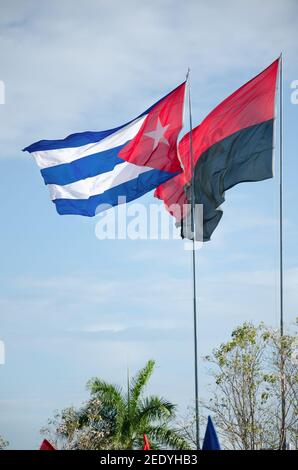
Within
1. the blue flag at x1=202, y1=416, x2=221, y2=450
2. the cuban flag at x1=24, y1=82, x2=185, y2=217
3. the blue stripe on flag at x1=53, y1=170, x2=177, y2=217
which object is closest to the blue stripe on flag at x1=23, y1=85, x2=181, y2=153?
the cuban flag at x1=24, y1=82, x2=185, y2=217

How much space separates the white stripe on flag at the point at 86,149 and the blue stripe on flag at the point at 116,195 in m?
1.22

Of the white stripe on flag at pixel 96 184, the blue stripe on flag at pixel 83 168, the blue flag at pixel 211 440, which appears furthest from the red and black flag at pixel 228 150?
the blue flag at pixel 211 440

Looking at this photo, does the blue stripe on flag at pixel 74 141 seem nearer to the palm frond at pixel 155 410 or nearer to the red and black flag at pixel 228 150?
the red and black flag at pixel 228 150

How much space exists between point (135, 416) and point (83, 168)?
15851mm

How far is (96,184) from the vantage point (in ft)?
89.5

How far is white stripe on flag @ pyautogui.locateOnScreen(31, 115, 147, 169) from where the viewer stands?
89.6ft

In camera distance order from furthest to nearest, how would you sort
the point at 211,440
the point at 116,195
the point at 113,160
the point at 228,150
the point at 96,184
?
the point at 113,160
the point at 96,184
the point at 116,195
the point at 228,150
the point at 211,440

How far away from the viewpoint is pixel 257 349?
3212cm

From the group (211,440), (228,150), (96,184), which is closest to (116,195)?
(96,184)

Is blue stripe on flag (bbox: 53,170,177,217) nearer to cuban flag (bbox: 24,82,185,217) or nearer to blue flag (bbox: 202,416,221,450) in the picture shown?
cuban flag (bbox: 24,82,185,217)

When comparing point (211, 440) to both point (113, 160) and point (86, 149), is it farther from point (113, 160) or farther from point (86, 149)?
point (86, 149)

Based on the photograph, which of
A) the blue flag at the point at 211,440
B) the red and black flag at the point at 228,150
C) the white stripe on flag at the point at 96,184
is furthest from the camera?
the white stripe on flag at the point at 96,184

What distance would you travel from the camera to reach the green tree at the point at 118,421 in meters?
39.2
